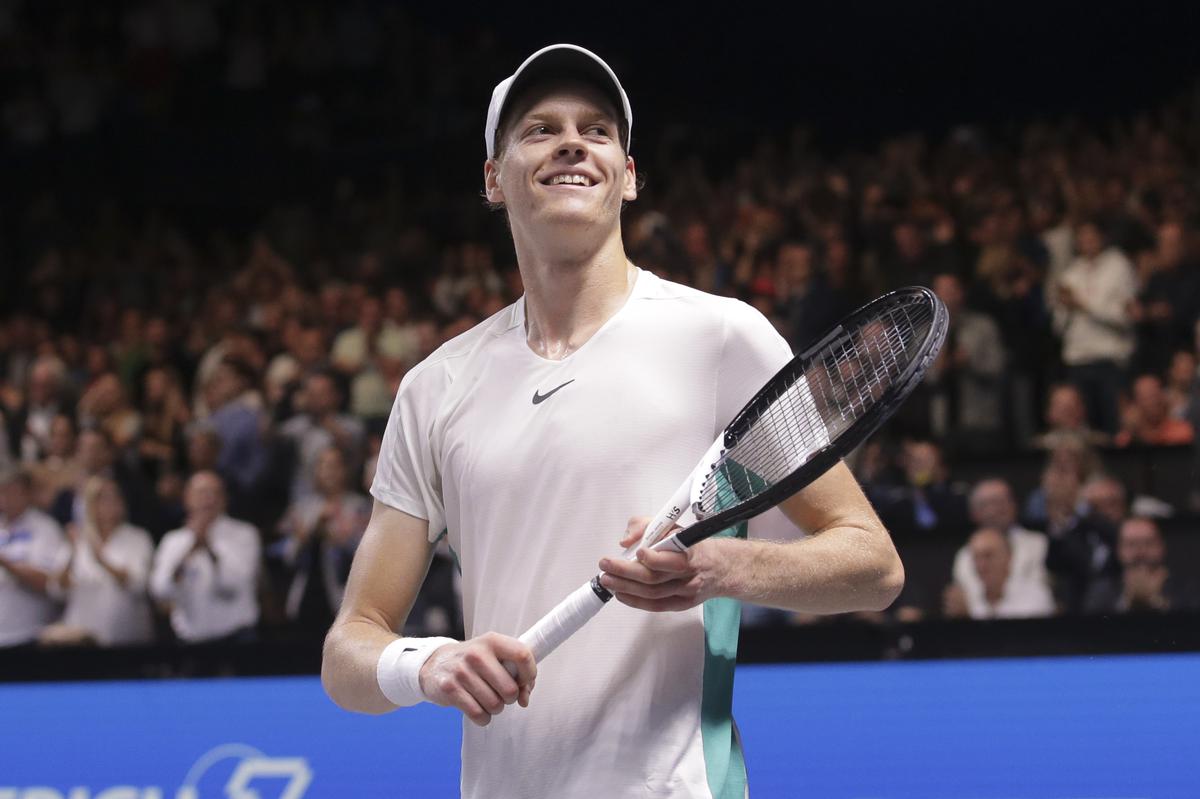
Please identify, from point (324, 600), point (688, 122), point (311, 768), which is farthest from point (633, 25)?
point (311, 768)

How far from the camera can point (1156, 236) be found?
8234 millimetres

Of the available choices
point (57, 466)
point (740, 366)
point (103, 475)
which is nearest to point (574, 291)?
point (740, 366)

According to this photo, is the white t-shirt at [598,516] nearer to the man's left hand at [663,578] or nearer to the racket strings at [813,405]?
the racket strings at [813,405]

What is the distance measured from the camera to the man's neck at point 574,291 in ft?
8.46

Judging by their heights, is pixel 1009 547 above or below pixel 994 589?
above

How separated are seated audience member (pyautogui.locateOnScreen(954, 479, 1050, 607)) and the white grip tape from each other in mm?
4651

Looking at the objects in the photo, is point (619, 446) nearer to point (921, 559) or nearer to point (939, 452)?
point (921, 559)

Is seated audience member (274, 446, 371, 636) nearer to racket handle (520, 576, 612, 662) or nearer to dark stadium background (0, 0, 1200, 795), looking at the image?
dark stadium background (0, 0, 1200, 795)

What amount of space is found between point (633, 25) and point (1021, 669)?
33.2 feet

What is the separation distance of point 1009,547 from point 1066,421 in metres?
1.28

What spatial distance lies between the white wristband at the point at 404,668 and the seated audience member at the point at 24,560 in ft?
18.1

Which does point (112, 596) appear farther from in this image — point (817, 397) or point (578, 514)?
point (817, 397)

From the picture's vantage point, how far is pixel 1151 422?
7.55 m

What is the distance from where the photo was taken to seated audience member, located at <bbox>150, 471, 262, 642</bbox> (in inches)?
287
